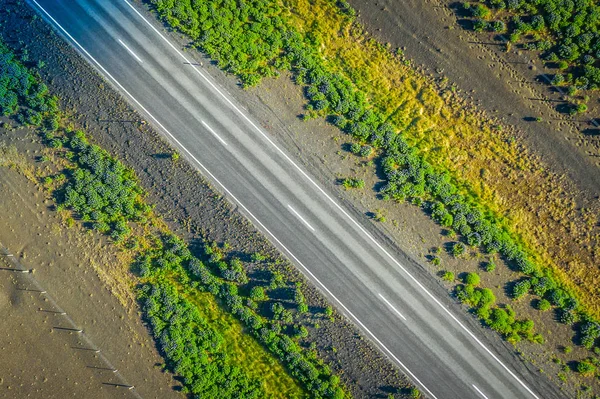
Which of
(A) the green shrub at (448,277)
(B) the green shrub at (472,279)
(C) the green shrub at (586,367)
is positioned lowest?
(C) the green shrub at (586,367)

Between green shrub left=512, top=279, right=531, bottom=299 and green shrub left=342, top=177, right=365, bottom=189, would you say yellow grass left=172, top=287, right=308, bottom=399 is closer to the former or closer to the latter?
green shrub left=342, top=177, right=365, bottom=189

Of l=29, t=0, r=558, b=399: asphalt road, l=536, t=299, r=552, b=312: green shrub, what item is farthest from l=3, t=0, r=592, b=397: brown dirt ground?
l=536, t=299, r=552, b=312: green shrub

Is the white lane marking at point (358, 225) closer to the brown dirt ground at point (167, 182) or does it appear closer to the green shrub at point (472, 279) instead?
the brown dirt ground at point (167, 182)

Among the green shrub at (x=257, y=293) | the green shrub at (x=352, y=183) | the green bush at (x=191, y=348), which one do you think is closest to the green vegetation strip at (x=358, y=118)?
the green shrub at (x=352, y=183)

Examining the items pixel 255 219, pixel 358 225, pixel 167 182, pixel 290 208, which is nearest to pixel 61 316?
pixel 167 182

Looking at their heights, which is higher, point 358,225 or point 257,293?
point 358,225

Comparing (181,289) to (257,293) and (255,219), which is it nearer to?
(257,293)
